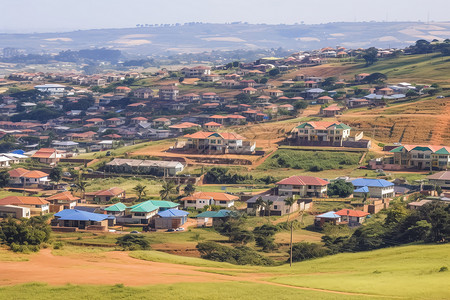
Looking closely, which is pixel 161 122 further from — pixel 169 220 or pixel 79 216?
pixel 79 216

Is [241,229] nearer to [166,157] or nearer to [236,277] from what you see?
[236,277]

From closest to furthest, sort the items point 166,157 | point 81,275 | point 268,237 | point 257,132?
point 81,275 < point 268,237 < point 166,157 < point 257,132

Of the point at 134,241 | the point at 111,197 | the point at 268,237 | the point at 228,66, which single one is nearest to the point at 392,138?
the point at 111,197

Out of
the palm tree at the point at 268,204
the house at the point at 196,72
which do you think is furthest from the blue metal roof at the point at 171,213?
the house at the point at 196,72

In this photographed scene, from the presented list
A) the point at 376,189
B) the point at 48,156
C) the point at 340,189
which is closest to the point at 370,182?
the point at 376,189

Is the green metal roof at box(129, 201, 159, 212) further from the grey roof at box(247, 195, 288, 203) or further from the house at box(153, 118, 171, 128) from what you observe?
the house at box(153, 118, 171, 128)

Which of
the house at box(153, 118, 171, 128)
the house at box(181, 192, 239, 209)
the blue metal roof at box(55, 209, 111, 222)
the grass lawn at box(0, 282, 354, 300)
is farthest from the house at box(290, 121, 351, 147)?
the grass lawn at box(0, 282, 354, 300)
